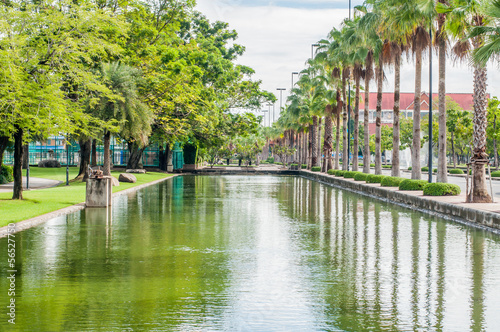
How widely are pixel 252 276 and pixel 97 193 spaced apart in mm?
13078

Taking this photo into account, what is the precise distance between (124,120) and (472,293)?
78.2 ft

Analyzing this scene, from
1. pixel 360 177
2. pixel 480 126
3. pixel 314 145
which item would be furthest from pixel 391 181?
pixel 314 145

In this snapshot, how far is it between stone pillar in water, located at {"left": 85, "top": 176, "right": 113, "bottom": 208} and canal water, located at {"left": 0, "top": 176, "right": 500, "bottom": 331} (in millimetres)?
3690

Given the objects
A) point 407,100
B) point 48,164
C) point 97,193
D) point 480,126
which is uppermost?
point 407,100

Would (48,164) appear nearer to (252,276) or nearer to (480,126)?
(480,126)

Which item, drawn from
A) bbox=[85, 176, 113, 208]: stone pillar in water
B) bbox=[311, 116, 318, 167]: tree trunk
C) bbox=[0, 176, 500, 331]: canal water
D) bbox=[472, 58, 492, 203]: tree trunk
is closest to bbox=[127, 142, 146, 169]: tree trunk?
bbox=[311, 116, 318, 167]: tree trunk

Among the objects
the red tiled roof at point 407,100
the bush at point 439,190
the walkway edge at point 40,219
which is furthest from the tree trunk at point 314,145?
the red tiled roof at point 407,100

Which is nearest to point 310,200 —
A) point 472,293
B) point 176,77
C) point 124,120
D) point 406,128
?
point 124,120

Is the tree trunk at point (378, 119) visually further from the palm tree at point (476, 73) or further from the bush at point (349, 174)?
the palm tree at point (476, 73)

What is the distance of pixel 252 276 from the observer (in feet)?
31.4

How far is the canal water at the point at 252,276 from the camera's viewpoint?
7.06 m

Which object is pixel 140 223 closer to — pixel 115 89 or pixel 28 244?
pixel 28 244

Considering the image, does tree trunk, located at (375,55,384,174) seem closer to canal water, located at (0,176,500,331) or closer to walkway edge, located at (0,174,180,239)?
canal water, located at (0,176,500,331)

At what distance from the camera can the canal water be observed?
23.2 ft
